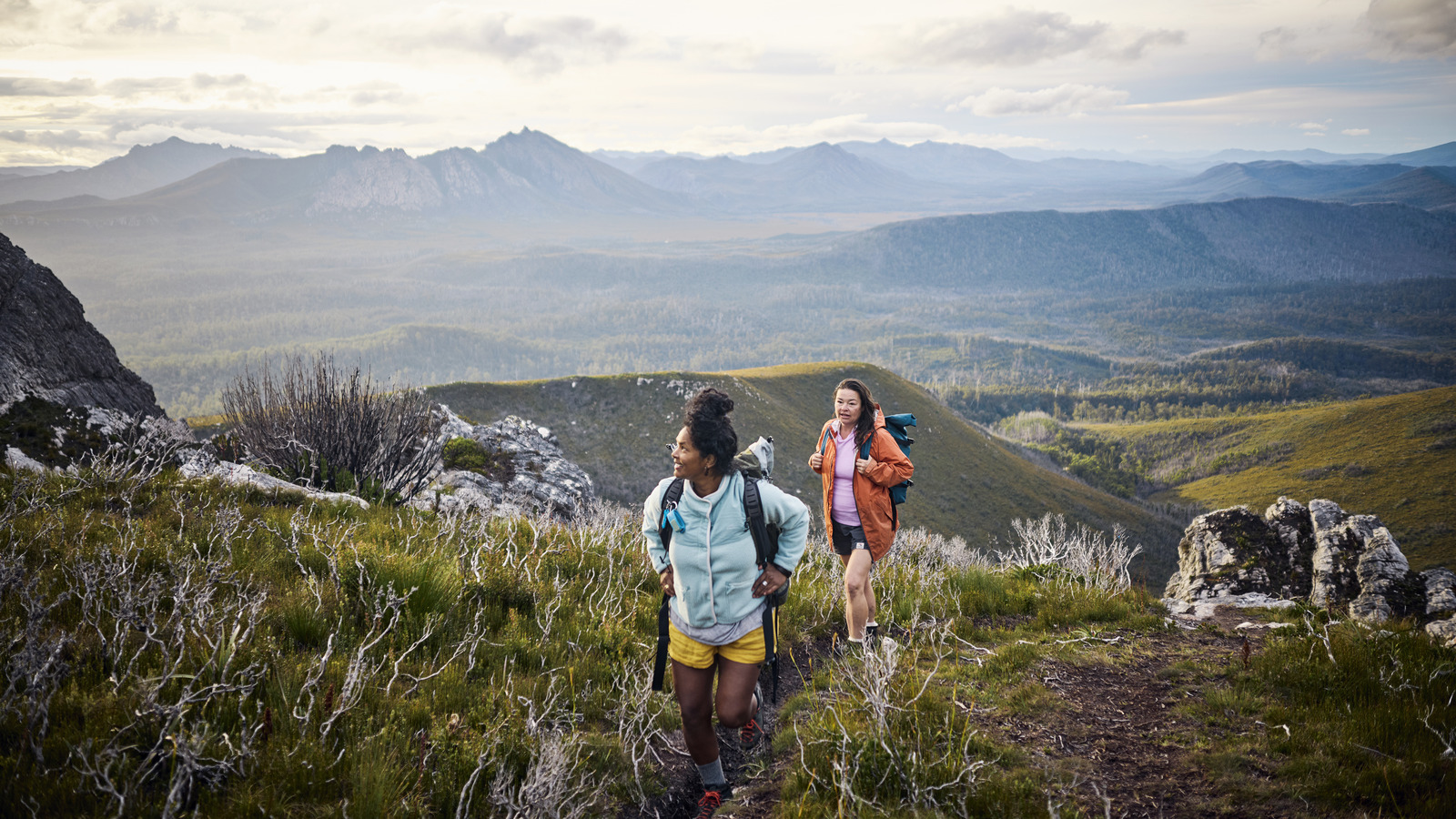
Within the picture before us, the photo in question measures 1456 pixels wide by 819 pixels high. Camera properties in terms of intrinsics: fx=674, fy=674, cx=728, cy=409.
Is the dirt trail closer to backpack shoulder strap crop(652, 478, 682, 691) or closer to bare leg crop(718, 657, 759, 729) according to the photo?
bare leg crop(718, 657, 759, 729)

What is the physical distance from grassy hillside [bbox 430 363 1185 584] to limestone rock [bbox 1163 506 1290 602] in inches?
1870

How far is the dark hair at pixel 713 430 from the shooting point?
3662 mm

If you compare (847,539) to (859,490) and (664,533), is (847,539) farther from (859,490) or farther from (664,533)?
(664,533)

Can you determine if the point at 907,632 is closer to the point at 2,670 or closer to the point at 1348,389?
the point at 2,670

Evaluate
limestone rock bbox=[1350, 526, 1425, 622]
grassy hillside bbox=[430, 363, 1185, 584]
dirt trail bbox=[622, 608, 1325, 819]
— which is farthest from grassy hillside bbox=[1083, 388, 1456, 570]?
dirt trail bbox=[622, 608, 1325, 819]

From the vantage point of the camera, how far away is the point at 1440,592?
7.41 m

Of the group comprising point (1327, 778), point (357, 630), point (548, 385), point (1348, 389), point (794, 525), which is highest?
point (794, 525)

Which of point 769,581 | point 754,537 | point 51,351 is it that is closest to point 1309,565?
point 769,581

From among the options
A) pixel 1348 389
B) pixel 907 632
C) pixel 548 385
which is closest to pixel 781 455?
pixel 548 385

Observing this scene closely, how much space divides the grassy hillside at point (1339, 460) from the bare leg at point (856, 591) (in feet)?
302

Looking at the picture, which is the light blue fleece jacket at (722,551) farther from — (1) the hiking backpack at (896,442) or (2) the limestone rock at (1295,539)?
(2) the limestone rock at (1295,539)

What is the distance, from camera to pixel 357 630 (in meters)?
4.35

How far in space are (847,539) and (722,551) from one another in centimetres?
209

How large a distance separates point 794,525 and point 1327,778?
2870 millimetres
